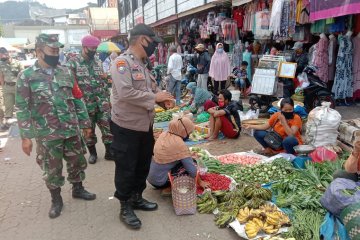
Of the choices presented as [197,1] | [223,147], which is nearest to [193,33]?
[197,1]

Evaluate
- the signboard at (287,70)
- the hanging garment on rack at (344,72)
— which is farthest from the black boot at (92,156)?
the hanging garment on rack at (344,72)

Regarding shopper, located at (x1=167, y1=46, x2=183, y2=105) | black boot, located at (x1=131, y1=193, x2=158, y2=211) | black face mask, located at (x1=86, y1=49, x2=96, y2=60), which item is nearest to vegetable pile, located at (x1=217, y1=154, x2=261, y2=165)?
black boot, located at (x1=131, y1=193, x2=158, y2=211)

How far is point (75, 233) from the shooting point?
371 cm

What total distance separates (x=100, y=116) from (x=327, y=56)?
551 centimetres

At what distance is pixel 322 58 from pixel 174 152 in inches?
213

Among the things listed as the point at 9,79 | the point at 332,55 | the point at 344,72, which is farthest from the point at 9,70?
the point at 344,72

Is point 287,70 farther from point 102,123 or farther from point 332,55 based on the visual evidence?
point 102,123

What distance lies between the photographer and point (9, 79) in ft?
28.8

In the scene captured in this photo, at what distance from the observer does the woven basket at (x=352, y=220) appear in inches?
106

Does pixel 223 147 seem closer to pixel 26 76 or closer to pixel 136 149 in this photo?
pixel 136 149

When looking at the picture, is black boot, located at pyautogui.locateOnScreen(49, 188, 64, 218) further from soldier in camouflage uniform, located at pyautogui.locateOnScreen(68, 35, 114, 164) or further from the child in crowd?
the child in crowd

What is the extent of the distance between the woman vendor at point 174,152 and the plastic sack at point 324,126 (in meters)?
2.30

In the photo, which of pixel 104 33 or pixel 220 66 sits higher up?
pixel 104 33

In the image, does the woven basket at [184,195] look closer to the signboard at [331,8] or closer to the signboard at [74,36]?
the signboard at [331,8]
